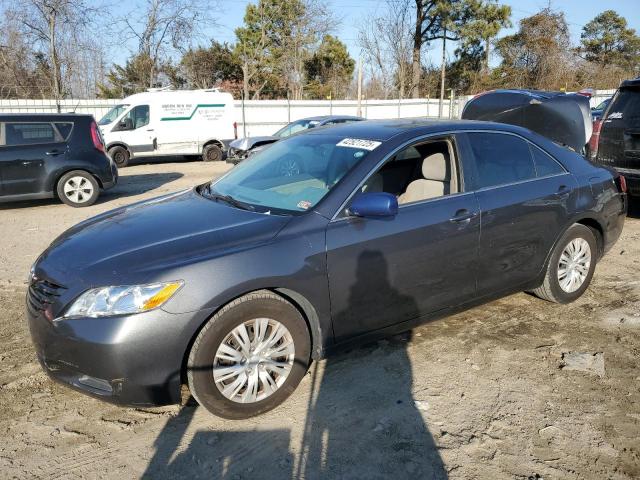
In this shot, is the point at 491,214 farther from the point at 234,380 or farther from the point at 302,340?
the point at 234,380

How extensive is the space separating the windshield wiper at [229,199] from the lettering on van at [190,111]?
528 inches

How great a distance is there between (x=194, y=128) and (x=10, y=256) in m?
11.4

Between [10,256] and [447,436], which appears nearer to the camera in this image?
[447,436]

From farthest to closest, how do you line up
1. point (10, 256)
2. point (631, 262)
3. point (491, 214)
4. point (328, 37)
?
Result: point (328, 37), point (10, 256), point (631, 262), point (491, 214)

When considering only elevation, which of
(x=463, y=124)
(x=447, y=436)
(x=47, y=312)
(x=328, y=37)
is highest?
(x=328, y=37)

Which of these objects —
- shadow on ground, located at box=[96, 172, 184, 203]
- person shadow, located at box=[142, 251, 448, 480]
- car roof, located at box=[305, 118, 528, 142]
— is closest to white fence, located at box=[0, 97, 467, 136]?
shadow on ground, located at box=[96, 172, 184, 203]

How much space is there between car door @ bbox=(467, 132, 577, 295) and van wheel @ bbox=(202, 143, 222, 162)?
1430cm

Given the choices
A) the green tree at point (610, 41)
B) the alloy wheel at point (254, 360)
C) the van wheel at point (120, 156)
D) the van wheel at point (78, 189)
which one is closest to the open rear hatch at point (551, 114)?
the alloy wheel at point (254, 360)

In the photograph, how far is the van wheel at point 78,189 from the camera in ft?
31.1

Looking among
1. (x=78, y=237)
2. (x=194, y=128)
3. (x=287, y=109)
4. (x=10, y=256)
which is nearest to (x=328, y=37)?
(x=287, y=109)

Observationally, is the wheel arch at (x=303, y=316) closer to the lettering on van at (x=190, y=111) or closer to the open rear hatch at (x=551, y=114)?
the open rear hatch at (x=551, y=114)

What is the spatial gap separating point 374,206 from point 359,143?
26.5 inches

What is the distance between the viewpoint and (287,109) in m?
23.8

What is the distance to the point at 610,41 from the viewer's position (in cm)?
4384
